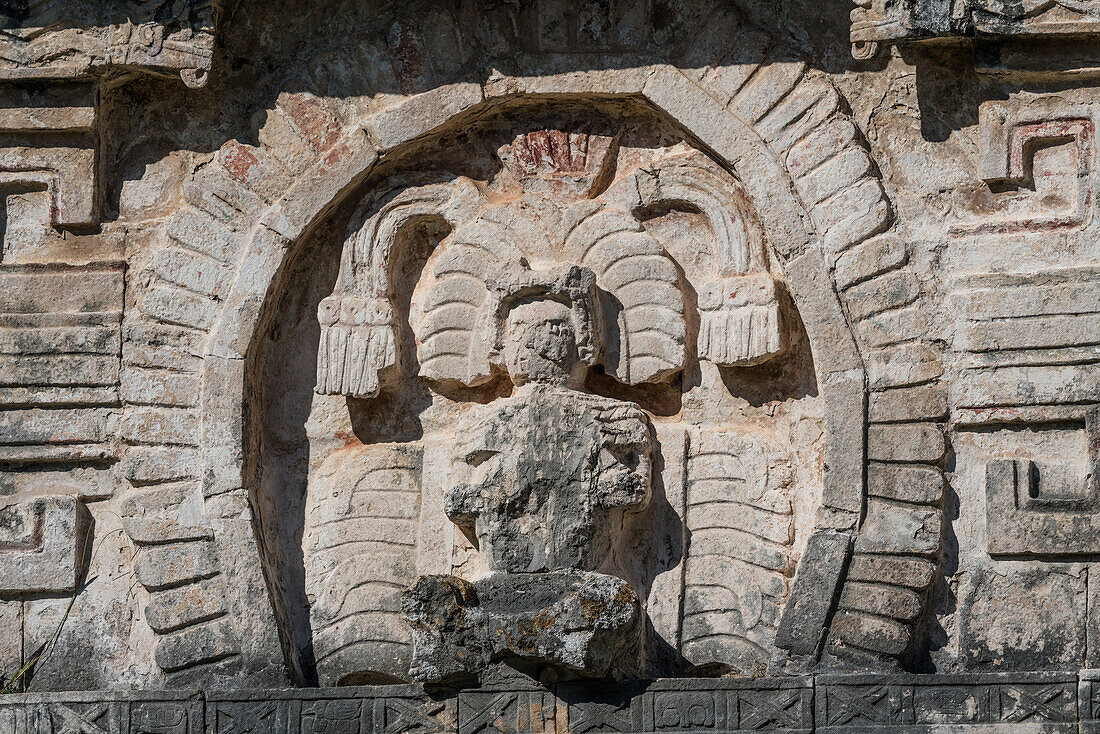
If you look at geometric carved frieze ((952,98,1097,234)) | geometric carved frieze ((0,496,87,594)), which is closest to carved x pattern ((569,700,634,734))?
geometric carved frieze ((0,496,87,594))

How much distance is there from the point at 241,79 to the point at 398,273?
0.98 metres

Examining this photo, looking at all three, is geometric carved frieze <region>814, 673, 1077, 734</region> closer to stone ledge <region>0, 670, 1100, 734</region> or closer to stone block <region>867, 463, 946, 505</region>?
stone ledge <region>0, 670, 1100, 734</region>

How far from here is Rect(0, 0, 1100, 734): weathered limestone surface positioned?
18.8 ft

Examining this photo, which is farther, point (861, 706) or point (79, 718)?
point (79, 718)

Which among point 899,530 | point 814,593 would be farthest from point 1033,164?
point 814,593

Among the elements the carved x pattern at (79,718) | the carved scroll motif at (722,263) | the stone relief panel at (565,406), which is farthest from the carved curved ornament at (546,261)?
the carved x pattern at (79,718)

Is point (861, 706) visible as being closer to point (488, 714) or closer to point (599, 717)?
point (599, 717)

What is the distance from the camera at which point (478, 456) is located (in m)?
6.07

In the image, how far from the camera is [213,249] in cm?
624

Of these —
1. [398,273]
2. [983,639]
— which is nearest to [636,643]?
[983,639]

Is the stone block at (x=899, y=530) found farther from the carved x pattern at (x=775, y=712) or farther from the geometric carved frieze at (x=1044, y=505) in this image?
the carved x pattern at (x=775, y=712)

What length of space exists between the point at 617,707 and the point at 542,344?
1368 millimetres

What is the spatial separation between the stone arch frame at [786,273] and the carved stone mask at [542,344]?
82 centimetres

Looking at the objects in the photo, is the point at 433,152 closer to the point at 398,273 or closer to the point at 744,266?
the point at 398,273
